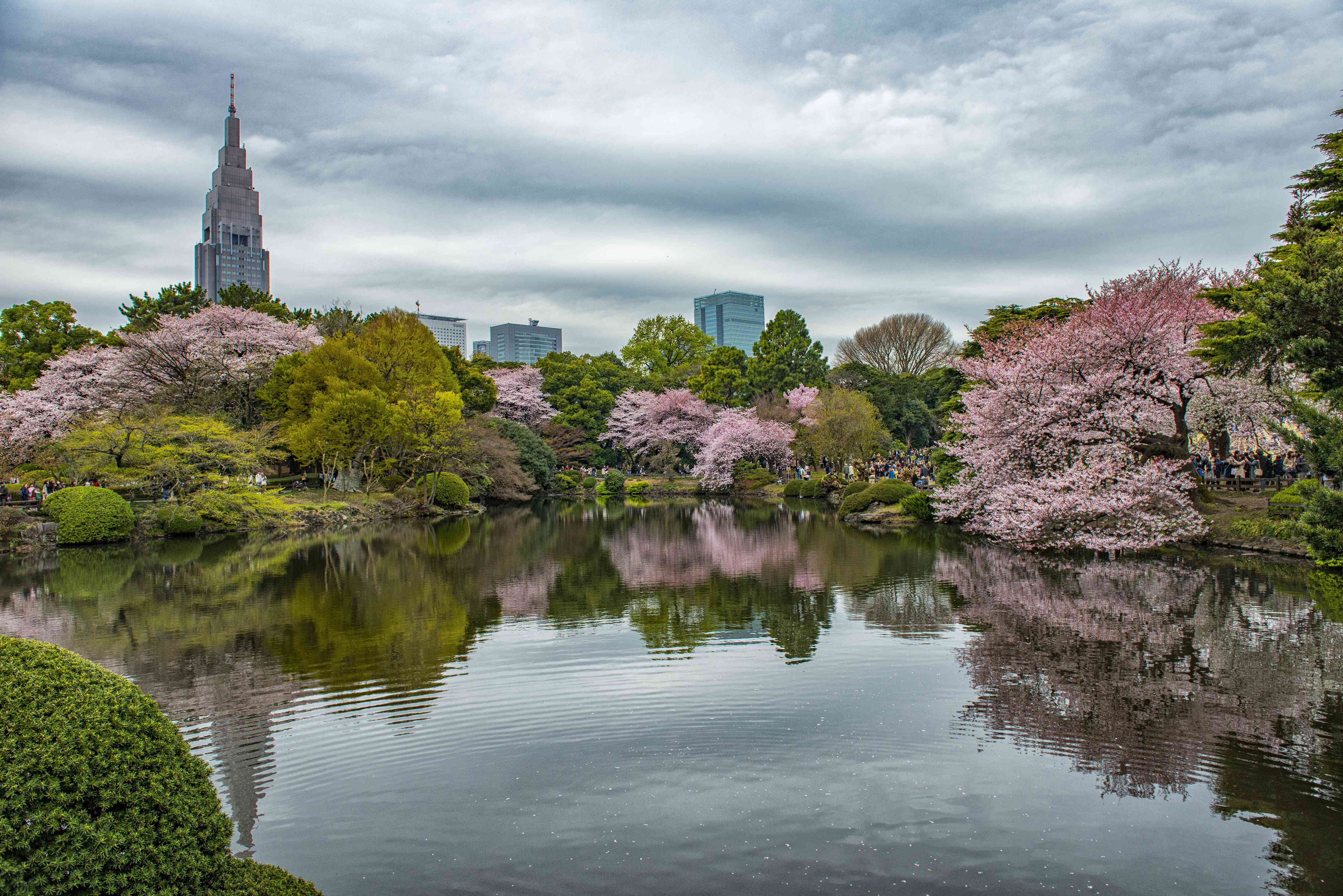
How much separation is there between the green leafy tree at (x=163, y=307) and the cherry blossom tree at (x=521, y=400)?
629 inches

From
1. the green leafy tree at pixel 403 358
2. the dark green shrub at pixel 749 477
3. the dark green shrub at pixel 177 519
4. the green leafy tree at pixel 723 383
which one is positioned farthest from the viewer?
the green leafy tree at pixel 723 383

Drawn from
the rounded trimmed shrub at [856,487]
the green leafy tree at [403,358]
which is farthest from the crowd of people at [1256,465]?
the green leafy tree at [403,358]

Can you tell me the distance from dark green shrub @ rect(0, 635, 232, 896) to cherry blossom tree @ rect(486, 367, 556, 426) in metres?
45.2

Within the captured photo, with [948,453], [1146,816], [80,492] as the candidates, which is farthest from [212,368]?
[1146,816]

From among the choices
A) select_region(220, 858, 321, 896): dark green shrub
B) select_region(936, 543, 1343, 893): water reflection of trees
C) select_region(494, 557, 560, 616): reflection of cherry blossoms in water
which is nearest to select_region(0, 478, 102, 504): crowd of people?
select_region(494, 557, 560, 616): reflection of cherry blossoms in water

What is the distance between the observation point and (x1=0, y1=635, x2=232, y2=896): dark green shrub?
2420 millimetres

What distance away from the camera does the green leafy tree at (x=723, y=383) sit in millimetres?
48969

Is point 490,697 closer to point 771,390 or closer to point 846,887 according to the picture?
point 846,887

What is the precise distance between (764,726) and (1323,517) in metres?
10.2

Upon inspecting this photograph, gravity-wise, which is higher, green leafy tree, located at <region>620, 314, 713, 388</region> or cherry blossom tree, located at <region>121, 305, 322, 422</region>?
green leafy tree, located at <region>620, 314, 713, 388</region>

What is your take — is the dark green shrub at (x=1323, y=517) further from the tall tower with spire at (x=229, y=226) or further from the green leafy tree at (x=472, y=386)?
the tall tower with spire at (x=229, y=226)

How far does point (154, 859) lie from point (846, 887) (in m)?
3.15

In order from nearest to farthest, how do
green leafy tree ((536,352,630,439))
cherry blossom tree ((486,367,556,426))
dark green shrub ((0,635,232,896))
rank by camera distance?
dark green shrub ((0,635,232,896)) → cherry blossom tree ((486,367,556,426)) → green leafy tree ((536,352,630,439))

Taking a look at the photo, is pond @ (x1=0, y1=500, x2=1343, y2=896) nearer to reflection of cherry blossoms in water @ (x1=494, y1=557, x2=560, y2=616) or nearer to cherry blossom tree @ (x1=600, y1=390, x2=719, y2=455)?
reflection of cherry blossoms in water @ (x1=494, y1=557, x2=560, y2=616)
